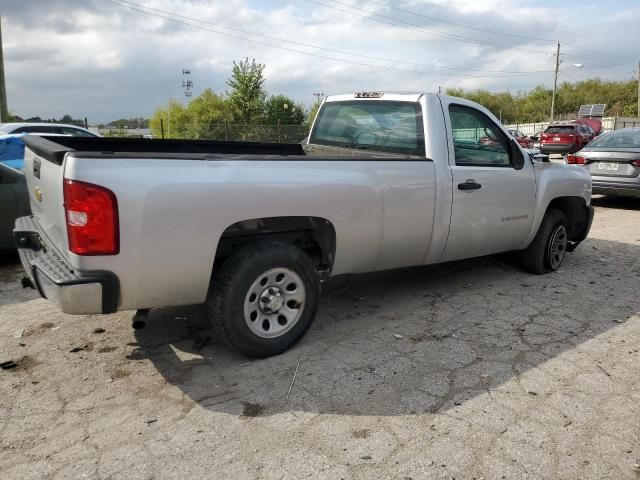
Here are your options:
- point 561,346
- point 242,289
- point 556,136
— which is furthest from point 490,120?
point 556,136

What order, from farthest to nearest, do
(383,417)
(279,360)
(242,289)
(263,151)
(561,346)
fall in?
(263,151)
(561,346)
(279,360)
(242,289)
(383,417)

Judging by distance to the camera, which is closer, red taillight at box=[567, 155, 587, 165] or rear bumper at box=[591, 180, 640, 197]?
rear bumper at box=[591, 180, 640, 197]

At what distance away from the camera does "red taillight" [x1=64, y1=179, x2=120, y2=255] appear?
9.29 ft

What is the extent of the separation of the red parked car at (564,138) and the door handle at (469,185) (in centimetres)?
2211

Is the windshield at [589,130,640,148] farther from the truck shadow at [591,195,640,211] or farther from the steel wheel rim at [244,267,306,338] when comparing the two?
the steel wheel rim at [244,267,306,338]

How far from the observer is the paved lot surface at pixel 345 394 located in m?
2.62

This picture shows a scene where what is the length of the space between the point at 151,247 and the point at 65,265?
0.56m

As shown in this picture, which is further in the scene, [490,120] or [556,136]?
[556,136]

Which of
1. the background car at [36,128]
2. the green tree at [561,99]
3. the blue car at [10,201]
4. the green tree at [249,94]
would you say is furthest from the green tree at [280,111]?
the green tree at [561,99]

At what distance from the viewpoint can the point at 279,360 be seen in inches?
145

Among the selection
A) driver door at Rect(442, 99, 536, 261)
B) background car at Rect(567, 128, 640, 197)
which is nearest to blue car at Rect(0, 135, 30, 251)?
driver door at Rect(442, 99, 536, 261)

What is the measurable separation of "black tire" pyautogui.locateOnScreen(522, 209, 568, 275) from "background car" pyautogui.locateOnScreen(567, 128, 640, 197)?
15.8 feet

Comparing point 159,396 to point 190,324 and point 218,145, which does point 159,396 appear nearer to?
point 190,324

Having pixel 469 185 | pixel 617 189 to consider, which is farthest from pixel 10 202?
pixel 617 189
